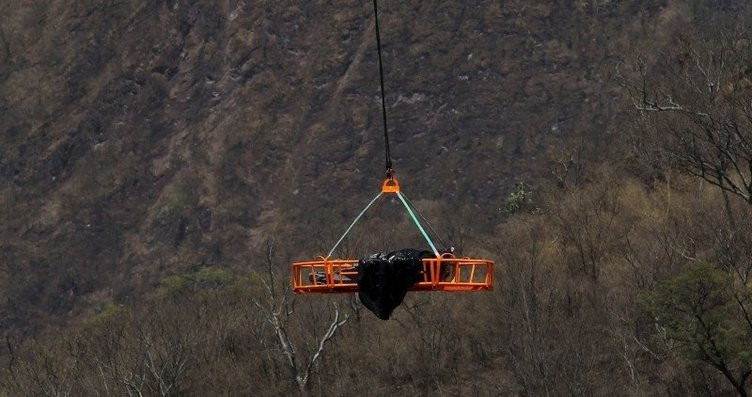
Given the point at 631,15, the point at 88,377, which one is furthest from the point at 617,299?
the point at 631,15

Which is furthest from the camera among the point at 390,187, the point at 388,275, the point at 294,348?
the point at 294,348

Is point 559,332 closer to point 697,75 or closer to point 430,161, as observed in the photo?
point 697,75

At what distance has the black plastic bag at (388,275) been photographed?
1819 cm

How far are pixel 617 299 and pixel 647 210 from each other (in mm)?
9391

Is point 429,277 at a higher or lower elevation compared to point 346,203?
higher

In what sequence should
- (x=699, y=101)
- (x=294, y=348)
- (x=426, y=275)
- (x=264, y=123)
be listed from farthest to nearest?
1. (x=264, y=123)
2. (x=294, y=348)
3. (x=699, y=101)
4. (x=426, y=275)

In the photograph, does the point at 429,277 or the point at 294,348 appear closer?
the point at 429,277

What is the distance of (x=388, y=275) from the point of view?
59.8 ft

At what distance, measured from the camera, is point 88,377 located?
Answer: 58.7 m

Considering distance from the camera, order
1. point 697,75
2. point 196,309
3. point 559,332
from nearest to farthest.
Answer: point 559,332
point 697,75
point 196,309

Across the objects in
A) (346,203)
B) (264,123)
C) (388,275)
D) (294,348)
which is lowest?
(346,203)

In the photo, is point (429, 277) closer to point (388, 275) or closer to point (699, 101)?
point (388, 275)

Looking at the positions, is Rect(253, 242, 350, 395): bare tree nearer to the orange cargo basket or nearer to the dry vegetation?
the dry vegetation

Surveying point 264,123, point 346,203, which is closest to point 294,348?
point 346,203
